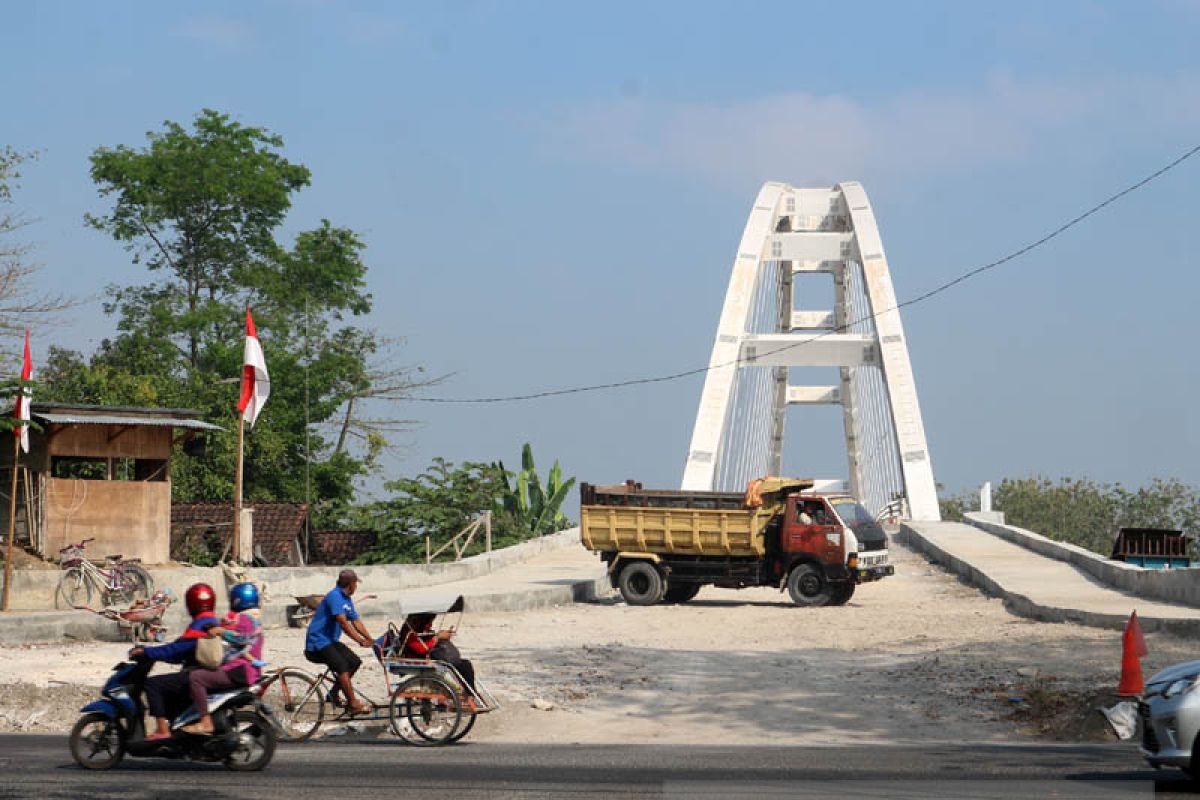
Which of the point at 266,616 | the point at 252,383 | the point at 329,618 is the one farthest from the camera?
the point at 252,383

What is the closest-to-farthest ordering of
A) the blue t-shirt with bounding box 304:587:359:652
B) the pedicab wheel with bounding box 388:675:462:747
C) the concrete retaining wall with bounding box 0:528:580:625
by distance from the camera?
1. the blue t-shirt with bounding box 304:587:359:652
2. the pedicab wheel with bounding box 388:675:462:747
3. the concrete retaining wall with bounding box 0:528:580:625

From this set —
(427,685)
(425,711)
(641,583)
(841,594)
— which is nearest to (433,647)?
(427,685)

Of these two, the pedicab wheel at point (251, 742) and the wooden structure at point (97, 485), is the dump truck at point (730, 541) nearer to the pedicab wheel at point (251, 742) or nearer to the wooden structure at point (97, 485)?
the wooden structure at point (97, 485)

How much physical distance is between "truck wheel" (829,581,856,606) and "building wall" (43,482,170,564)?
1115 cm

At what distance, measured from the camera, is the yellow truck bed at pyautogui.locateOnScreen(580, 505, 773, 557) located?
25328 millimetres

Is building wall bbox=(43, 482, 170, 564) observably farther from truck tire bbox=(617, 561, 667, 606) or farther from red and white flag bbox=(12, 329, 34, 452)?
truck tire bbox=(617, 561, 667, 606)

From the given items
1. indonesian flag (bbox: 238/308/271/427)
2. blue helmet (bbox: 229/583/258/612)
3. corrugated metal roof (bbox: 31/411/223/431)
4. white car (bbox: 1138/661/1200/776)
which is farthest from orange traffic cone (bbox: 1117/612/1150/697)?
corrugated metal roof (bbox: 31/411/223/431)

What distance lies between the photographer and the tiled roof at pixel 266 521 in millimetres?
33812

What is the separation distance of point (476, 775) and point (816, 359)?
52.8 m

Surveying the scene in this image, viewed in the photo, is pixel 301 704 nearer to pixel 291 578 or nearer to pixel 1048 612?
pixel 1048 612

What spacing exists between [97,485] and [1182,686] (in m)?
20.7

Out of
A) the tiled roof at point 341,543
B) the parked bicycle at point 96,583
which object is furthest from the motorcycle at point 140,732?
the tiled roof at point 341,543

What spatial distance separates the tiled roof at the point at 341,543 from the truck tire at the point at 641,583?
16.3m

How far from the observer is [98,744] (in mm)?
10461
